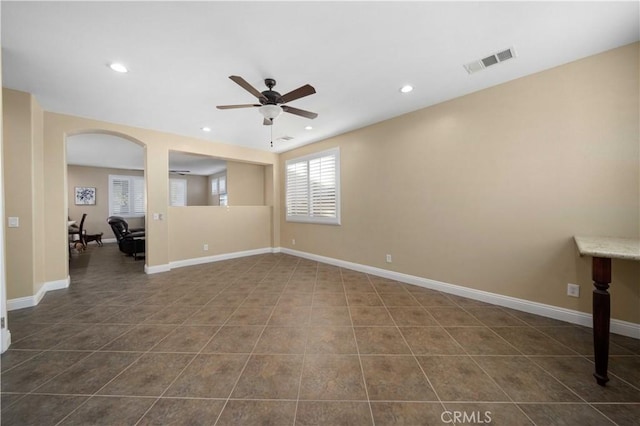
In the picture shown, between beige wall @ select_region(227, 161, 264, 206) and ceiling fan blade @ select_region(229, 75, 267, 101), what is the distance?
4121 mm

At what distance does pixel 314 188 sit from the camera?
5.27m

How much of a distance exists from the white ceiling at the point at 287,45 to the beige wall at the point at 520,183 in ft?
1.09

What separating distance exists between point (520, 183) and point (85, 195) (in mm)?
Result: 11524

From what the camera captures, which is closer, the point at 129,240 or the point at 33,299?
the point at 33,299

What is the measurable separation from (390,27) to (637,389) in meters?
3.15

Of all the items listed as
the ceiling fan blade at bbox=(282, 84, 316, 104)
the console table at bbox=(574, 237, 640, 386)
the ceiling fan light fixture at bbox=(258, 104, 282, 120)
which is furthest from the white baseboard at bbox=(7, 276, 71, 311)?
the console table at bbox=(574, 237, 640, 386)

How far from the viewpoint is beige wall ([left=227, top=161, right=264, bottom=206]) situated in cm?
633

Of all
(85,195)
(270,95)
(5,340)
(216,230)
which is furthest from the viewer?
(85,195)

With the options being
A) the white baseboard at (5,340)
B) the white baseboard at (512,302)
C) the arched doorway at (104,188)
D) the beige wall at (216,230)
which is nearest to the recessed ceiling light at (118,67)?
the white baseboard at (5,340)

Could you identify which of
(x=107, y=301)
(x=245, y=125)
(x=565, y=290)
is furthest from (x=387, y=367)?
(x=245, y=125)

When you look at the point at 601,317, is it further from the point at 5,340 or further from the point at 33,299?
the point at 33,299

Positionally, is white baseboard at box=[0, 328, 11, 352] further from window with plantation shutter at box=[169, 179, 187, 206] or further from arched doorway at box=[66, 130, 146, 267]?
window with plantation shutter at box=[169, 179, 187, 206]

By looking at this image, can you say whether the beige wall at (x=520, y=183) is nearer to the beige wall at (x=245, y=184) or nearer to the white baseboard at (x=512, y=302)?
the white baseboard at (x=512, y=302)

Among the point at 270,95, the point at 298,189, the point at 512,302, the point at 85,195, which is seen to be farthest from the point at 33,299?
the point at 85,195
